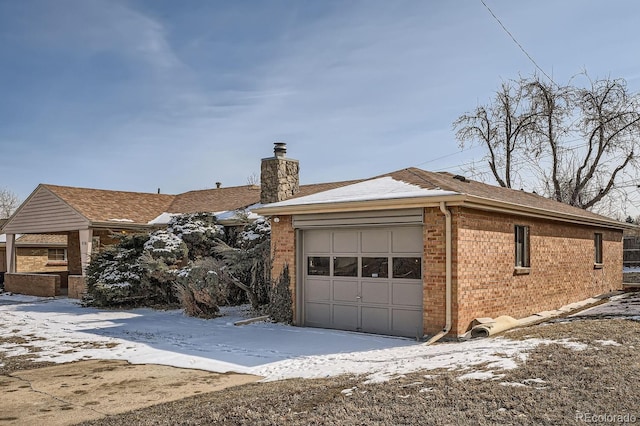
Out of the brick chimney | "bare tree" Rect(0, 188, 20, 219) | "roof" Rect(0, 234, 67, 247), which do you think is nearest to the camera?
the brick chimney

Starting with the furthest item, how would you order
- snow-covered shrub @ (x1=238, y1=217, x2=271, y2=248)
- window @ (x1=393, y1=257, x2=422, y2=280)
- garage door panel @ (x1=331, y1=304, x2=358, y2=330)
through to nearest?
snow-covered shrub @ (x1=238, y1=217, x2=271, y2=248), garage door panel @ (x1=331, y1=304, x2=358, y2=330), window @ (x1=393, y1=257, x2=422, y2=280)

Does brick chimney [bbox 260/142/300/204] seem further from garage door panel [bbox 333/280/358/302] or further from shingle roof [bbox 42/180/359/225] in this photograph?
garage door panel [bbox 333/280/358/302]

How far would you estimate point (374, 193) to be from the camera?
39.3 feet

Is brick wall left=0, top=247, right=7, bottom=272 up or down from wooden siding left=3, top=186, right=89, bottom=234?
down

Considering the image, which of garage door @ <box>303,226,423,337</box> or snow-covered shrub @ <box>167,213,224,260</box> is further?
snow-covered shrub @ <box>167,213,224,260</box>

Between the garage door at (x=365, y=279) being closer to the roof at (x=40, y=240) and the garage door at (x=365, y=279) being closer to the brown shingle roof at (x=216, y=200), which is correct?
the brown shingle roof at (x=216, y=200)

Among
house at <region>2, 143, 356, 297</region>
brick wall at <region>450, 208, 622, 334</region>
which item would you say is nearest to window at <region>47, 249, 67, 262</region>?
house at <region>2, 143, 356, 297</region>

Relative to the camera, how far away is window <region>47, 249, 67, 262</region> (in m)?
32.5

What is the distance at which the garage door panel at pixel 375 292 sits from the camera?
457 inches

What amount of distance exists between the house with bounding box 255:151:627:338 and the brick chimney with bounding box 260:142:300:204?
4.66 metres

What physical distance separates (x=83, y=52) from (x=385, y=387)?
1285 centimetres

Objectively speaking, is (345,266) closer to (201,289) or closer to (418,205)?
(418,205)

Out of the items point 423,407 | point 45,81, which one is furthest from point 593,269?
point 45,81

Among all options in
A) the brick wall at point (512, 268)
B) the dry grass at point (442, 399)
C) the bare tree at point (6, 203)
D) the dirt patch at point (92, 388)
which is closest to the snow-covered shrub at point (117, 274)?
the dirt patch at point (92, 388)
